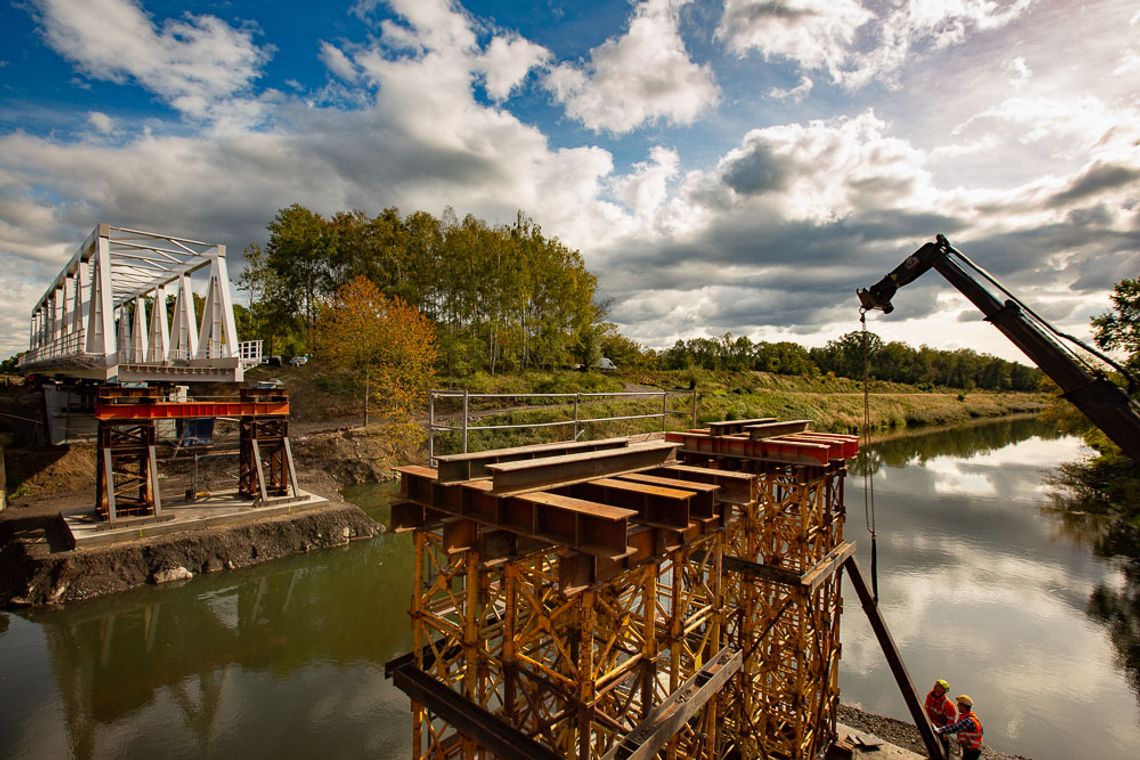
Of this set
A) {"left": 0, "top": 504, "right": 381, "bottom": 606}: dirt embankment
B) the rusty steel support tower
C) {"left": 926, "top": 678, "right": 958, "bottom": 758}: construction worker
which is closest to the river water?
{"left": 0, "top": 504, "right": 381, "bottom": 606}: dirt embankment

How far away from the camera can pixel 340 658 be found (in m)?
11.9

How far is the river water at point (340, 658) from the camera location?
9414mm

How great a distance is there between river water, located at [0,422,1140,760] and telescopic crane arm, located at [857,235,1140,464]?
683cm

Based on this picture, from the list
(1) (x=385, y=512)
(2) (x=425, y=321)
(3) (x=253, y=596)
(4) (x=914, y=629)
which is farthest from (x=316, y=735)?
(2) (x=425, y=321)

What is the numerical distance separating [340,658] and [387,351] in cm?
1972

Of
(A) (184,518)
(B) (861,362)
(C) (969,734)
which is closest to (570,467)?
(C) (969,734)

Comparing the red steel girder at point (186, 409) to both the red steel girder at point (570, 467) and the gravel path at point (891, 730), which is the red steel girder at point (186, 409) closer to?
the red steel girder at point (570, 467)

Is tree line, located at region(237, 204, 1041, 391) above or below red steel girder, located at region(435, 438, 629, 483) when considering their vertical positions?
above

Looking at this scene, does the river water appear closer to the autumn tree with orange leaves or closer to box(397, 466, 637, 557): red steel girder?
box(397, 466, 637, 557): red steel girder

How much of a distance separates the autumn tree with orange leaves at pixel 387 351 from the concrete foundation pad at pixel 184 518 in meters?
8.23

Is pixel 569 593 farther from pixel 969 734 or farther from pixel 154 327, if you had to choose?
pixel 154 327

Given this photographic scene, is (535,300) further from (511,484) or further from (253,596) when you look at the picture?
(511,484)

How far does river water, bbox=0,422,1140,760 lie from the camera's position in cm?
941

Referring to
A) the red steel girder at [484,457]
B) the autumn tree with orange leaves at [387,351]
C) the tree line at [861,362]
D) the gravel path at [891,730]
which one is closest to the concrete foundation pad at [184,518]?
the autumn tree with orange leaves at [387,351]
